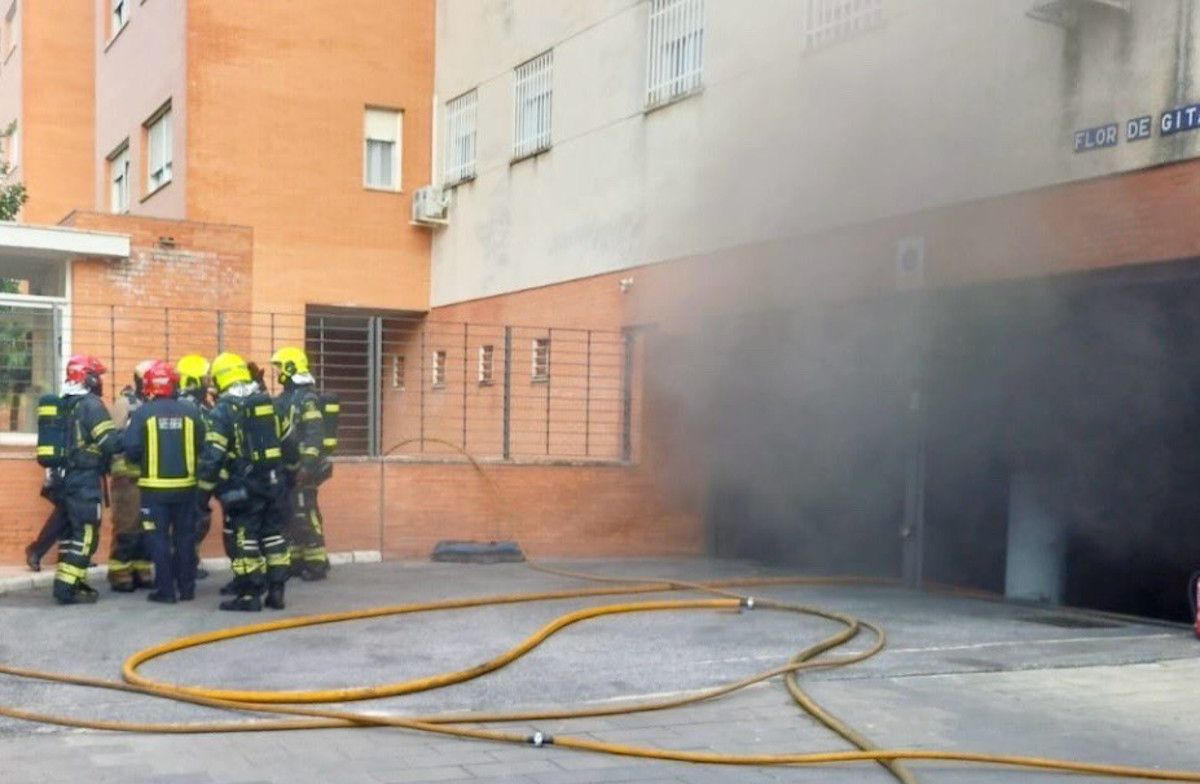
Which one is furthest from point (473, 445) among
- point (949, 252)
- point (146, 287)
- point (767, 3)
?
point (949, 252)

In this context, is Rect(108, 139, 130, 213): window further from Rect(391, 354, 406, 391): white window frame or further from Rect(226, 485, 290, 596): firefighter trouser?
Rect(226, 485, 290, 596): firefighter trouser

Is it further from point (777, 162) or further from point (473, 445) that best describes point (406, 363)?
point (777, 162)

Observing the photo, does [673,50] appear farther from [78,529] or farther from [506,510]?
[78,529]

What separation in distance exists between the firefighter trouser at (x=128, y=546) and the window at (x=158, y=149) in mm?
9725

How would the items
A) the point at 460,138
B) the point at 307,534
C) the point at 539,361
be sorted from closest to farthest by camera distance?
the point at 307,534
the point at 539,361
the point at 460,138

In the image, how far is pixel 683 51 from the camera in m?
12.2

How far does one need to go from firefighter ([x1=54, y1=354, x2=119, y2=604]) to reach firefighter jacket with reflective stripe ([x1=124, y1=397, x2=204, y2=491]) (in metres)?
0.20

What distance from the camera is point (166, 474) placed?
7.92 meters

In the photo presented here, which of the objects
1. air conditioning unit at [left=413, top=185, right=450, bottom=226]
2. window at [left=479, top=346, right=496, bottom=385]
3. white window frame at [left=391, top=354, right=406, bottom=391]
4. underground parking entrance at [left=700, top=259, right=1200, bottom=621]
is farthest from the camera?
air conditioning unit at [left=413, top=185, right=450, bottom=226]

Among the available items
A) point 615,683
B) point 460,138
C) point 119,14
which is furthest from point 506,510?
point 119,14

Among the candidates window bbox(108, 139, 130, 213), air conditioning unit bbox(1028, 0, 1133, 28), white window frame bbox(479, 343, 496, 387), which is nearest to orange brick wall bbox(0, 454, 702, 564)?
white window frame bbox(479, 343, 496, 387)

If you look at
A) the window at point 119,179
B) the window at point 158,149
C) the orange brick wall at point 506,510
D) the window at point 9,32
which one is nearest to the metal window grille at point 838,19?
the orange brick wall at point 506,510

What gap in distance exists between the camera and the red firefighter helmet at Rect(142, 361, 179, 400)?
8141mm

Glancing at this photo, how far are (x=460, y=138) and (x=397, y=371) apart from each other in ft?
11.1
